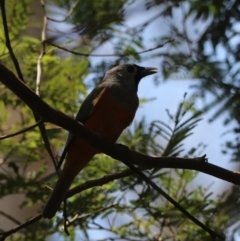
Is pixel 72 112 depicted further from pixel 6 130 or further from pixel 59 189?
pixel 59 189

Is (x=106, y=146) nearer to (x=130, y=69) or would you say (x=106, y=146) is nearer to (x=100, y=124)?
(x=100, y=124)

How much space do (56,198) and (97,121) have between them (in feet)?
1.84

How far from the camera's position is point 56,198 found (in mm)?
3309

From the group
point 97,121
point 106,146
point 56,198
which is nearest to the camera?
point 106,146

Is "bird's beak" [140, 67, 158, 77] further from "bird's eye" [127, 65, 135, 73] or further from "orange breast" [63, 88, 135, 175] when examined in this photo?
"orange breast" [63, 88, 135, 175]

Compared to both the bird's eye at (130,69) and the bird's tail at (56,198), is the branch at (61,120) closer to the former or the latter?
the bird's tail at (56,198)

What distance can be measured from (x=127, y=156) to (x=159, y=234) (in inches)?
45.6

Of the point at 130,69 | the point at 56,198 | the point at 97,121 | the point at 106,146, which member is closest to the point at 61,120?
the point at 106,146

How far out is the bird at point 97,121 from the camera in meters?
3.45

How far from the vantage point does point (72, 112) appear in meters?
4.31

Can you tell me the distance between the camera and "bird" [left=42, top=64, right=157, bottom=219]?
3.45 metres

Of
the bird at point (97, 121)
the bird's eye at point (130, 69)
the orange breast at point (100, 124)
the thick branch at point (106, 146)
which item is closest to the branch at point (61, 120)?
the thick branch at point (106, 146)

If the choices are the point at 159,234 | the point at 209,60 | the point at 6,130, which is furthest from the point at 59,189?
the point at 209,60

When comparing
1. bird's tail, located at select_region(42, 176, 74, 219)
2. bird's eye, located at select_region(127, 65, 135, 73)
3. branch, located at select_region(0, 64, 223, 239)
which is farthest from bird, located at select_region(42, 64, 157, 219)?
branch, located at select_region(0, 64, 223, 239)
